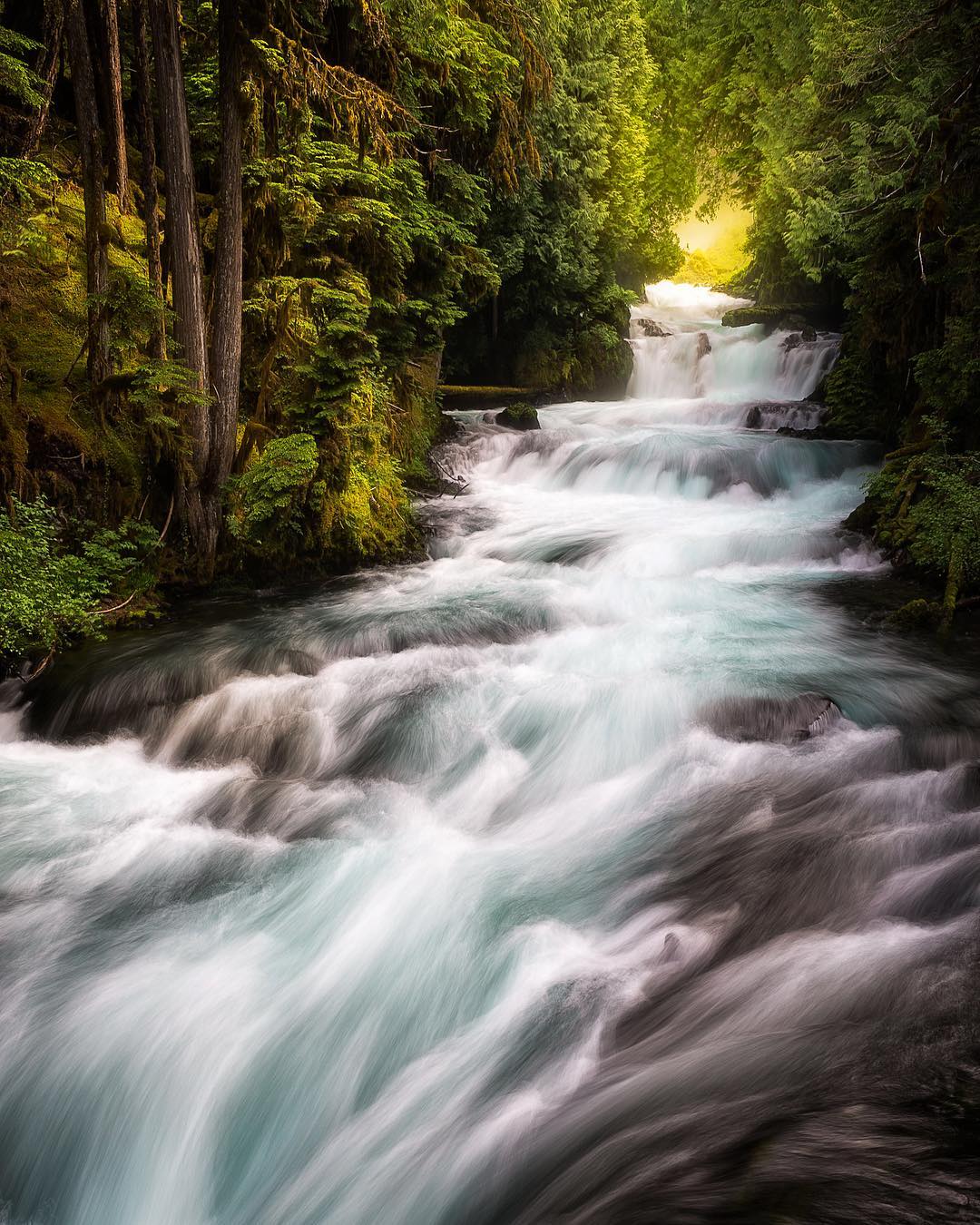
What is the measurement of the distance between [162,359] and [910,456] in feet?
25.4

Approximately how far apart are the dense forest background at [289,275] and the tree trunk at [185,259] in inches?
1.0

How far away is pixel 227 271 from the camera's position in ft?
23.5

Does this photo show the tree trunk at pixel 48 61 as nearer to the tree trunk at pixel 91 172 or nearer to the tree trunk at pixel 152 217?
the tree trunk at pixel 152 217

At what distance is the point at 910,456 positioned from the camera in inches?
332

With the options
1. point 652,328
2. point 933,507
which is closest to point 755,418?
point 933,507

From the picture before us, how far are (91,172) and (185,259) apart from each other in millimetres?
946

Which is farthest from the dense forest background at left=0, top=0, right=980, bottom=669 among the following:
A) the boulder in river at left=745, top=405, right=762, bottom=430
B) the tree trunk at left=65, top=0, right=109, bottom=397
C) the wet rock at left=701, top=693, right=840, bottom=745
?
the wet rock at left=701, top=693, right=840, bottom=745

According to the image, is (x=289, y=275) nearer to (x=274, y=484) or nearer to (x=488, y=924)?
(x=274, y=484)

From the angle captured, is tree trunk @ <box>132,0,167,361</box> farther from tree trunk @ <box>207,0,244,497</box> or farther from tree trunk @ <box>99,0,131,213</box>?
tree trunk @ <box>207,0,244,497</box>

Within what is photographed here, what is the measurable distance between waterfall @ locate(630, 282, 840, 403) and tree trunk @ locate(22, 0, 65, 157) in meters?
14.5

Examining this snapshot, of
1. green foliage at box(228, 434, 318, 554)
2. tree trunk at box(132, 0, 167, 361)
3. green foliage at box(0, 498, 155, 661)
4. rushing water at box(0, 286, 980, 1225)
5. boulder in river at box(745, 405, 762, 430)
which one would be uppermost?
tree trunk at box(132, 0, 167, 361)

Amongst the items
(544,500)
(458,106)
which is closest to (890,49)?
(458,106)

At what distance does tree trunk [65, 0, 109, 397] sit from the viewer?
6.40 m

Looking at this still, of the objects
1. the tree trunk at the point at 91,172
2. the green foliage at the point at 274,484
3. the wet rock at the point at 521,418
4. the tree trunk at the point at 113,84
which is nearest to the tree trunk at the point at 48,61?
the tree trunk at the point at 113,84
